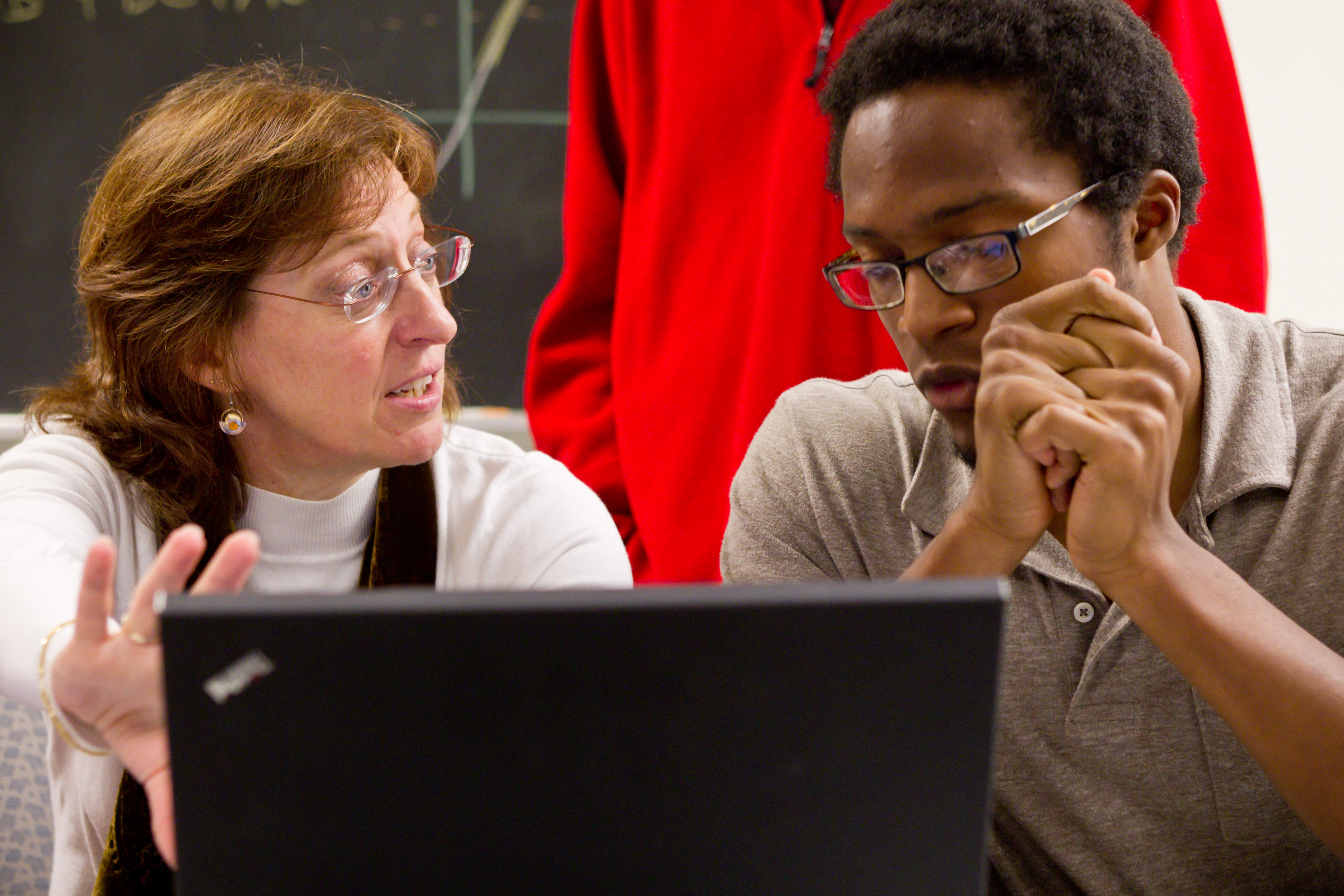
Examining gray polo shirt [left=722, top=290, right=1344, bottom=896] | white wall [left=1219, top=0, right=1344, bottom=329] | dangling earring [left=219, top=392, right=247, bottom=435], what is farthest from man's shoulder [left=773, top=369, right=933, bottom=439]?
white wall [left=1219, top=0, right=1344, bottom=329]

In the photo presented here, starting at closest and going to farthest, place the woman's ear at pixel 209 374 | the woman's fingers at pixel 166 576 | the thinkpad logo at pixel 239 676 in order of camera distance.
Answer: the thinkpad logo at pixel 239 676 < the woman's fingers at pixel 166 576 < the woman's ear at pixel 209 374

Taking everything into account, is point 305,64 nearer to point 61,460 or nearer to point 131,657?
point 61,460

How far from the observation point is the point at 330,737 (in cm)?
52

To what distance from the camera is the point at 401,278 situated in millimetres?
1321

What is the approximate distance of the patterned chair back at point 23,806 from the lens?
1.25 m

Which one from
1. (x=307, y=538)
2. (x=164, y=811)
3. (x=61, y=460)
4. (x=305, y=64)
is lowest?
(x=307, y=538)

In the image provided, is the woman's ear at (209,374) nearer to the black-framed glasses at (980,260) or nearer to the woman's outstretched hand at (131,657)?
the woman's outstretched hand at (131,657)

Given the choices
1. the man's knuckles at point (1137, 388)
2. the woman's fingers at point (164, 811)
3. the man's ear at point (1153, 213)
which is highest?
the man's ear at point (1153, 213)

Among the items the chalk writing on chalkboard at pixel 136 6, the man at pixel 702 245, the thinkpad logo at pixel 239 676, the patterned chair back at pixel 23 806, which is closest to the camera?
the thinkpad logo at pixel 239 676

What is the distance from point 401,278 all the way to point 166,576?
0.73 metres

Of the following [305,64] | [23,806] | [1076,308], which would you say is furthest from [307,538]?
[305,64]

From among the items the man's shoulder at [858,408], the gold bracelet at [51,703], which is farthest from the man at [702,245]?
the gold bracelet at [51,703]

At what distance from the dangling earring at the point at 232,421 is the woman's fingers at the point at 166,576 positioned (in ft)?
2.41

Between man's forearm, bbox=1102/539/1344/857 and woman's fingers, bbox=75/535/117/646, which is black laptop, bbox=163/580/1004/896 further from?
man's forearm, bbox=1102/539/1344/857
